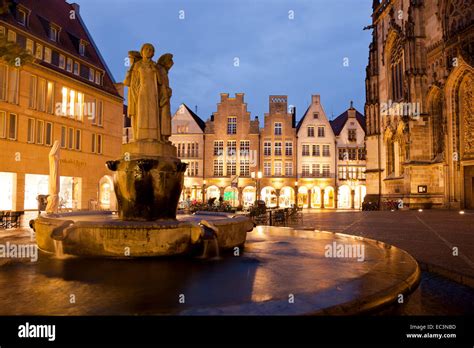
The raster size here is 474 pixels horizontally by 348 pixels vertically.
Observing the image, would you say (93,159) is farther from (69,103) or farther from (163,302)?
(163,302)

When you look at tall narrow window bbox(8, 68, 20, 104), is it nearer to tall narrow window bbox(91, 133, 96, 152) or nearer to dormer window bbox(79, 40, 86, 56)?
tall narrow window bbox(91, 133, 96, 152)

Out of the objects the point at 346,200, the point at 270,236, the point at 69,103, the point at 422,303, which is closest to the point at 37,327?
the point at 422,303

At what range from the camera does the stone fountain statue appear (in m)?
7.55

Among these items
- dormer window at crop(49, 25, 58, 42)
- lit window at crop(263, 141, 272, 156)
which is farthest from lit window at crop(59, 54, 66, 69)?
lit window at crop(263, 141, 272, 156)

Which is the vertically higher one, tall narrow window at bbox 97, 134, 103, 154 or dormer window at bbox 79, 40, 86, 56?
dormer window at bbox 79, 40, 86, 56

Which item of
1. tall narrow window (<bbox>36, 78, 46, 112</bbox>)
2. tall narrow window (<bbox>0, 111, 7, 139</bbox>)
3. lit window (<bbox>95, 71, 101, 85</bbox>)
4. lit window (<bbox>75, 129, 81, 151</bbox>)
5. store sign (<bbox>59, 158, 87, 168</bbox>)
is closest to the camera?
tall narrow window (<bbox>0, 111, 7, 139</bbox>)

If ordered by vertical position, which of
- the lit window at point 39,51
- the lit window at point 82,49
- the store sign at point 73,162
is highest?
the lit window at point 82,49

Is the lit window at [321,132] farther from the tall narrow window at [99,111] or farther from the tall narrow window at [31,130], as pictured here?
the tall narrow window at [31,130]

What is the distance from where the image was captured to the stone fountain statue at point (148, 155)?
24.8 feet

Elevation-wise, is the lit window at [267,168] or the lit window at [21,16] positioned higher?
the lit window at [21,16]

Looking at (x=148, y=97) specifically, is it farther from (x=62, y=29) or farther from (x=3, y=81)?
(x=62, y=29)

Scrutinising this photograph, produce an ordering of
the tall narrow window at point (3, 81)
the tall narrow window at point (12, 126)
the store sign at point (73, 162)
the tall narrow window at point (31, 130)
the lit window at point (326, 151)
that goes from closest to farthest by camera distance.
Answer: the tall narrow window at point (3, 81), the tall narrow window at point (12, 126), the tall narrow window at point (31, 130), the store sign at point (73, 162), the lit window at point (326, 151)

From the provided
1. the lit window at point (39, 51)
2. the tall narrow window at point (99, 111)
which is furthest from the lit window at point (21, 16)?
the tall narrow window at point (99, 111)

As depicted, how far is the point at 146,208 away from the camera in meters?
7.57
